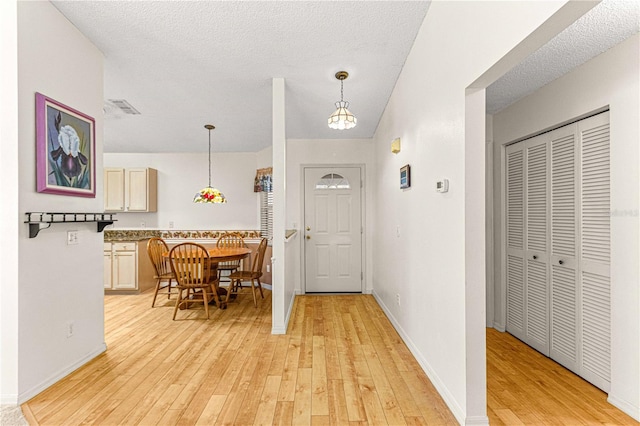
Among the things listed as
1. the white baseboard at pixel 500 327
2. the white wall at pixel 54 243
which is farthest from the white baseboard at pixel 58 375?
the white baseboard at pixel 500 327

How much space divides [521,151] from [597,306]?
154 centimetres

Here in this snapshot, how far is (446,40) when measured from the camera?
2.07 m

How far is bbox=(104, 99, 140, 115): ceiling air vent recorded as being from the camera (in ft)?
12.9

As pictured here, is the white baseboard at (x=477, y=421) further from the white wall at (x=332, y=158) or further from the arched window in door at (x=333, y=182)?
the arched window in door at (x=333, y=182)

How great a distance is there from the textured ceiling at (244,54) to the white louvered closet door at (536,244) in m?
1.54

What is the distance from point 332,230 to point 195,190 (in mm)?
2718

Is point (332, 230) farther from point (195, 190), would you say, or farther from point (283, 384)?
point (283, 384)

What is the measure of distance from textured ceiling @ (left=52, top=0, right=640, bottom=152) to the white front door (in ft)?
3.64

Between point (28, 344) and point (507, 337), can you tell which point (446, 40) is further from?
point (28, 344)

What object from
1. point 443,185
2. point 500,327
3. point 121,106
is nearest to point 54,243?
point 121,106

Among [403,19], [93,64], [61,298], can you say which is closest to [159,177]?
[93,64]

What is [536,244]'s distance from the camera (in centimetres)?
299

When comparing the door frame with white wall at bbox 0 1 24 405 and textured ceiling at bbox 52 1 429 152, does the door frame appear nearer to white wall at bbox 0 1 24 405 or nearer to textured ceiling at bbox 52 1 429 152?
textured ceiling at bbox 52 1 429 152

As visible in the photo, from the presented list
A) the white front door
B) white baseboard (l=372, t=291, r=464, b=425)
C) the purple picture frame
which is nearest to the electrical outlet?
the purple picture frame
